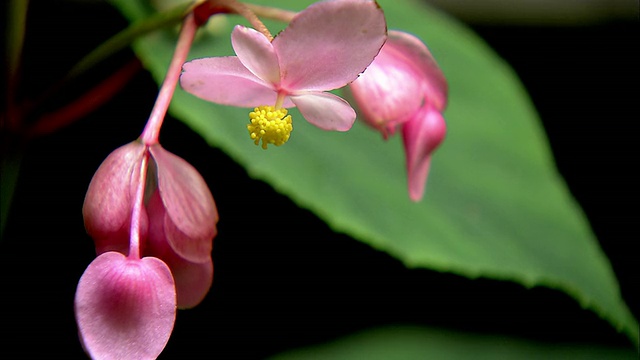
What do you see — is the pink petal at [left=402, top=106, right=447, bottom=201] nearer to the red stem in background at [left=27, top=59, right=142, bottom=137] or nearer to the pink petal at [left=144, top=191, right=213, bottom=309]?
the pink petal at [left=144, top=191, right=213, bottom=309]

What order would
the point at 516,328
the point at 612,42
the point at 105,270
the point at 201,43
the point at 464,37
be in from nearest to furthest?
the point at 105,270 < the point at 201,43 < the point at 464,37 < the point at 516,328 < the point at 612,42

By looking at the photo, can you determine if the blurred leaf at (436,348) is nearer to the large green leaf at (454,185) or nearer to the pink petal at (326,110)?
the large green leaf at (454,185)

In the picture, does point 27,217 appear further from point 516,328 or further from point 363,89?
point 516,328

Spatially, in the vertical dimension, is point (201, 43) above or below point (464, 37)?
above

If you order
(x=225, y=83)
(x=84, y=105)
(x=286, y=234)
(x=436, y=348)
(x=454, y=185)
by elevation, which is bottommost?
(x=436, y=348)

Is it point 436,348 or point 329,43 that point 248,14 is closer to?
point 329,43

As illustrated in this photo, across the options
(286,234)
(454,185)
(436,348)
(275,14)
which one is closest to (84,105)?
(275,14)

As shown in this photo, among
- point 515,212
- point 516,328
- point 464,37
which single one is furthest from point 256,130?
point 516,328
